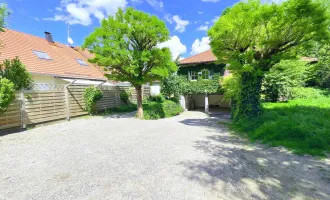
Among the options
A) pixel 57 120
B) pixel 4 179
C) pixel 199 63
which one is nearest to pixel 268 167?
pixel 4 179

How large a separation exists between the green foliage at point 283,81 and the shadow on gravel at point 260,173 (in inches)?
472

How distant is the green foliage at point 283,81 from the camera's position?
17.1m

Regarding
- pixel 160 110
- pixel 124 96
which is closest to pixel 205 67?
pixel 160 110

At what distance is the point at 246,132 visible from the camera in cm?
1044

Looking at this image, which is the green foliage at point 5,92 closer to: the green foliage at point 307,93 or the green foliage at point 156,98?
the green foliage at point 156,98

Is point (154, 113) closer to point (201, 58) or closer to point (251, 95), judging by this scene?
point (251, 95)

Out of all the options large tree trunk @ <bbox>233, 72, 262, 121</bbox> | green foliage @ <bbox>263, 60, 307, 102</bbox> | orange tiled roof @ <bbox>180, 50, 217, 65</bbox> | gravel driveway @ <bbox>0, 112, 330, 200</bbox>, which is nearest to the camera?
gravel driveway @ <bbox>0, 112, 330, 200</bbox>

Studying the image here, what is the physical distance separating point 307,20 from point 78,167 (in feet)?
36.8

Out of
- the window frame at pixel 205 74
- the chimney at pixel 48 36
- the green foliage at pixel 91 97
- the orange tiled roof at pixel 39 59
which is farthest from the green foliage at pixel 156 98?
the chimney at pixel 48 36

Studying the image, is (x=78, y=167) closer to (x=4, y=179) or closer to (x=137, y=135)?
(x=4, y=179)

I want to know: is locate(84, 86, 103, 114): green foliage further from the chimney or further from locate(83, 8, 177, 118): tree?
the chimney

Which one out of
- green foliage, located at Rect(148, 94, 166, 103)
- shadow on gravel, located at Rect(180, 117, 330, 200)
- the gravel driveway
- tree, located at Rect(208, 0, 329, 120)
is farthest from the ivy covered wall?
shadow on gravel, located at Rect(180, 117, 330, 200)

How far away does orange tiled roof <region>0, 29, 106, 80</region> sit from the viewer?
50.0ft

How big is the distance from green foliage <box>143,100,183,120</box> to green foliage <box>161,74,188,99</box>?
7.17 ft
